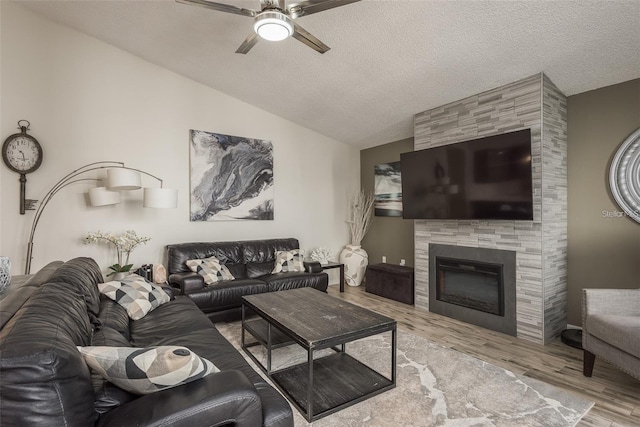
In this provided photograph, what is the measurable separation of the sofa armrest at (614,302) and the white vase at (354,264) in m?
3.32

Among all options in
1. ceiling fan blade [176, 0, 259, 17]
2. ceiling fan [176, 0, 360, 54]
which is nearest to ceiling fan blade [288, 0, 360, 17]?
ceiling fan [176, 0, 360, 54]

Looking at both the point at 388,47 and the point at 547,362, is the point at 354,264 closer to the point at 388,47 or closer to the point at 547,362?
the point at 547,362

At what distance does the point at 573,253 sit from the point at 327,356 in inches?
110

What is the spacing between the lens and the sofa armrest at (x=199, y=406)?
3.55ft

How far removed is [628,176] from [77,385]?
13.9ft

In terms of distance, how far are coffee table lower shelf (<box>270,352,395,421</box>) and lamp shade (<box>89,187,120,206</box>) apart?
2747mm

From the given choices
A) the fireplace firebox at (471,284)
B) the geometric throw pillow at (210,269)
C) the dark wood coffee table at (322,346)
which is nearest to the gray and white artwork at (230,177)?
the geometric throw pillow at (210,269)

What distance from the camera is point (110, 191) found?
12.1 ft

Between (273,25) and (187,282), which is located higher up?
(273,25)

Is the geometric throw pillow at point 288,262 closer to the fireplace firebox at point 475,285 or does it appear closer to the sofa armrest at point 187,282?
the sofa armrest at point 187,282

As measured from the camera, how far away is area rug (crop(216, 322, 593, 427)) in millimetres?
1941

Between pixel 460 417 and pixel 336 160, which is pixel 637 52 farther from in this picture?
pixel 336 160

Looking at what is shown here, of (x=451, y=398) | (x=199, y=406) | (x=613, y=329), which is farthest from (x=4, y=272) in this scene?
(x=613, y=329)

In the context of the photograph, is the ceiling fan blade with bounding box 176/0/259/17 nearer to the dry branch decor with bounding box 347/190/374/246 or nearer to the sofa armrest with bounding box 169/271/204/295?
the sofa armrest with bounding box 169/271/204/295
